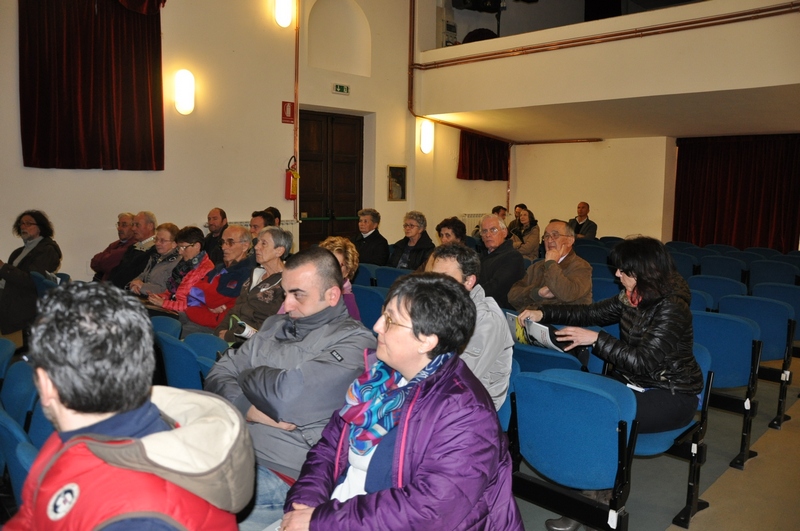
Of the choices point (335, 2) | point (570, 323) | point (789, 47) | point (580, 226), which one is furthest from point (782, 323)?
point (335, 2)

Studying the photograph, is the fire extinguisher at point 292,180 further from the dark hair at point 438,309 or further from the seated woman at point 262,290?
the dark hair at point 438,309

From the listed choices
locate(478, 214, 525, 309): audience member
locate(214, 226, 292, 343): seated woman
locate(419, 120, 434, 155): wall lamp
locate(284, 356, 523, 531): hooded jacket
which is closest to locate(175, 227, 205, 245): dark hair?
locate(214, 226, 292, 343): seated woman

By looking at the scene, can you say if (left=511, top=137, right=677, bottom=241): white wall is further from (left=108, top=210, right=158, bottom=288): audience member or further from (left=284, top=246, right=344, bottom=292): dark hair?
(left=284, top=246, right=344, bottom=292): dark hair

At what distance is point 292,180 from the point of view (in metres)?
8.95

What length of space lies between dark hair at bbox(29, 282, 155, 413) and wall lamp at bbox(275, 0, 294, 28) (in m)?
8.31

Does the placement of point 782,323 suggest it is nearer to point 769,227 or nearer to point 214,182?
point 214,182

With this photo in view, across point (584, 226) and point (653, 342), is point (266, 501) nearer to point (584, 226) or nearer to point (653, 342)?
point (653, 342)

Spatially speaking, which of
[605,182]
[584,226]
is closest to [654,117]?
[584,226]

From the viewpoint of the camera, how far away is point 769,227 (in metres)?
11.2

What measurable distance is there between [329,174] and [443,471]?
878cm

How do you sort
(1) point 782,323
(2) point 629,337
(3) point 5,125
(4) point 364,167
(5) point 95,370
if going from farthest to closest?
(4) point 364,167 < (3) point 5,125 < (1) point 782,323 < (2) point 629,337 < (5) point 95,370

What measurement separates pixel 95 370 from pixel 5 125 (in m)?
6.62

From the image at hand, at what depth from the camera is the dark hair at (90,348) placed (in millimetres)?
1061

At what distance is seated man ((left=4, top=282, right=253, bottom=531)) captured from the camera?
1.03 meters
